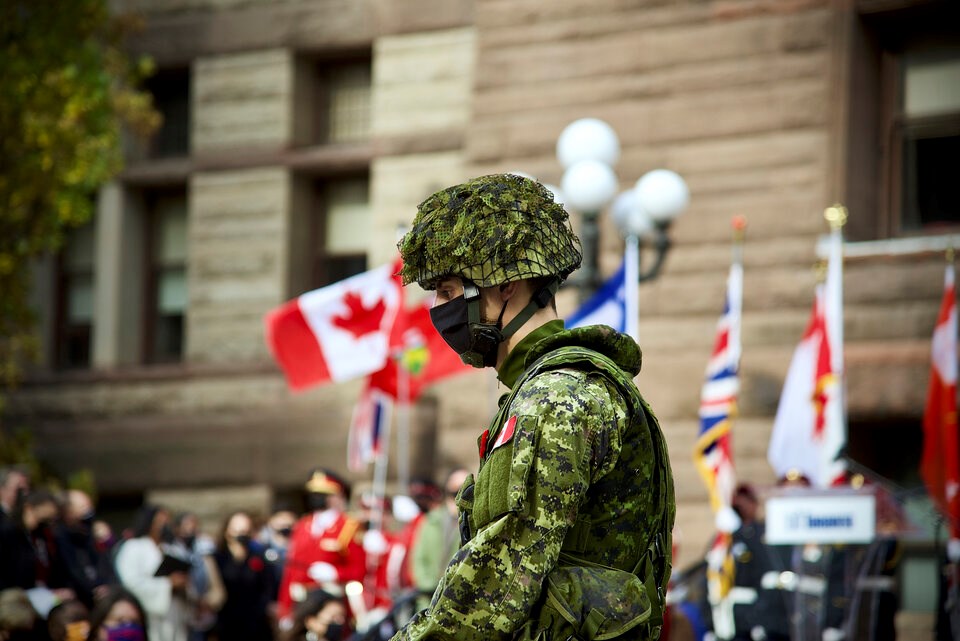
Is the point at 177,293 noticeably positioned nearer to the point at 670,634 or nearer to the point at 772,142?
the point at 772,142

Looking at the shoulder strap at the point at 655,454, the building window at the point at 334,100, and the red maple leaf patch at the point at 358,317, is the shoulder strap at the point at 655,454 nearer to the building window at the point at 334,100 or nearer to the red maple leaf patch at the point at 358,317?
the red maple leaf patch at the point at 358,317

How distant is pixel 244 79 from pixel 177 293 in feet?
9.87

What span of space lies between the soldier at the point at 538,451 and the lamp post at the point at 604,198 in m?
8.31

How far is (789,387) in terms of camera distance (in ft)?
41.7

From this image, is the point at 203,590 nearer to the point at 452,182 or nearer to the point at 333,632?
the point at 333,632

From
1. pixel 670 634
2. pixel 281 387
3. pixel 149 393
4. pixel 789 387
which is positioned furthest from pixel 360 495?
pixel 670 634

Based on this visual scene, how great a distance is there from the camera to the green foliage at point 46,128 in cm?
1606

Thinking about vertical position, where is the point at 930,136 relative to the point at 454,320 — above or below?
above

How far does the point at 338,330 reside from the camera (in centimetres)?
1480

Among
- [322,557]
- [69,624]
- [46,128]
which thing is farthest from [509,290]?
[46,128]

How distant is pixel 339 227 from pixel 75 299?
403 centimetres

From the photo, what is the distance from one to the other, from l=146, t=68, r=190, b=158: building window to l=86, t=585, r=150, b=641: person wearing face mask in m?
11.8

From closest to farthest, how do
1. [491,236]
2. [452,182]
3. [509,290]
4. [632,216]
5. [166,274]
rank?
[491,236] → [509,290] → [632,216] → [452,182] → [166,274]

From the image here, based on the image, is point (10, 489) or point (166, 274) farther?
point (166, 274)
